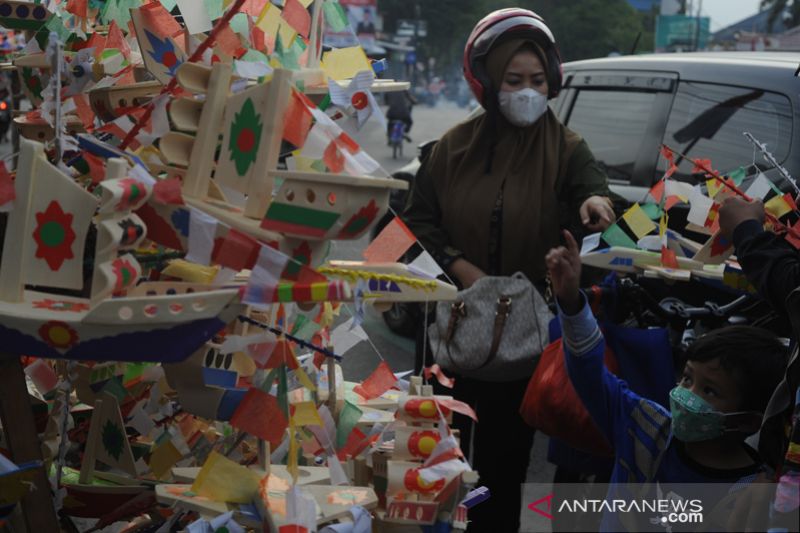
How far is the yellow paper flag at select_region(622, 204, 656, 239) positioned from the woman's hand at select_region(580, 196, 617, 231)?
0.18 feet

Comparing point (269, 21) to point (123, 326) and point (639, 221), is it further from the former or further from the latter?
point (639, 221)

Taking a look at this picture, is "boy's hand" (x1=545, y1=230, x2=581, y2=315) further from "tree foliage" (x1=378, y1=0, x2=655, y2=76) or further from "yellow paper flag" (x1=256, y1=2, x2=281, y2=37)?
"tree foliage" (x1=378, y1=0, x2=655, y2=76)

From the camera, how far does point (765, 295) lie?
86.9 inches

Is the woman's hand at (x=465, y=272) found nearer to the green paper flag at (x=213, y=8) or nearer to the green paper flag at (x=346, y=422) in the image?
the green paper flag at (x=346, y=422)

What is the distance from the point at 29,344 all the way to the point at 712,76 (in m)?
Result: 4.37

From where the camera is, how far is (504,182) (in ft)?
10.2

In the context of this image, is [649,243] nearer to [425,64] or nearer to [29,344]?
[29,344]

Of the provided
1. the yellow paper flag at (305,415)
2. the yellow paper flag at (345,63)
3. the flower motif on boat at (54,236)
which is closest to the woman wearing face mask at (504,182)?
the yellow paper flag at (345,63)

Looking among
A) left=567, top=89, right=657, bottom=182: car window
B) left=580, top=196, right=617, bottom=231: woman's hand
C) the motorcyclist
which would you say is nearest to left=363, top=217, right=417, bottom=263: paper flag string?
left=580, top=196, right=617, bottom=231: woman's hand

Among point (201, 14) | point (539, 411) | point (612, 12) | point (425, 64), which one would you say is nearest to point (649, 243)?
point (539, 411)

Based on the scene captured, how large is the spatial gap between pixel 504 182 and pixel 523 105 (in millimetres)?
229

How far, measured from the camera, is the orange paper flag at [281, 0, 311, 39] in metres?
2.11

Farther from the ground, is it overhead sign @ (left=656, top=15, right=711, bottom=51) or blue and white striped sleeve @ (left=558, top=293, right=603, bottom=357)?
blue and white striped sleeve @ (left=558, top=293, right=603, bottom=357)

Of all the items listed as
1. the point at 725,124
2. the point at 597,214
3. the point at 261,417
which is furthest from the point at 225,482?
the point at 725,124
